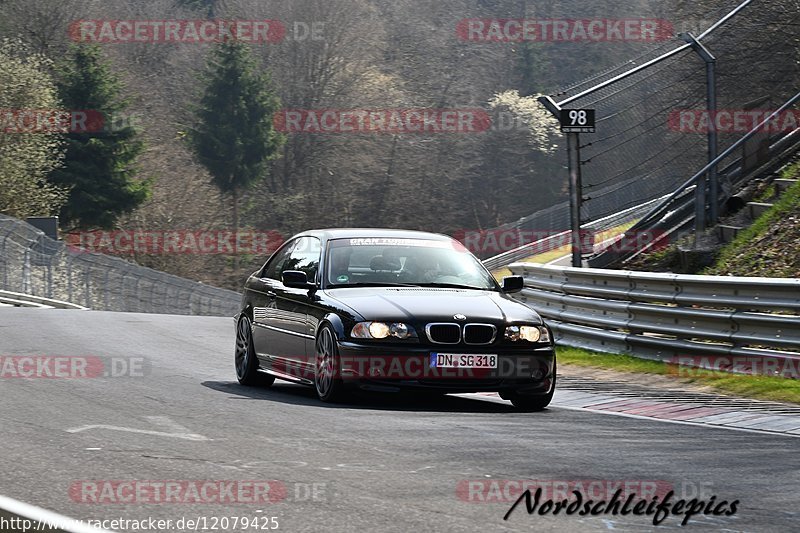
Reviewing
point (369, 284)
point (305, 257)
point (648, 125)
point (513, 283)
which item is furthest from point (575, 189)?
point (369, 284)

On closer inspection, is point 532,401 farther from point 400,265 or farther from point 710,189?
point 710,189

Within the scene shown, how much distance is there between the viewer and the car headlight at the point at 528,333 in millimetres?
11039

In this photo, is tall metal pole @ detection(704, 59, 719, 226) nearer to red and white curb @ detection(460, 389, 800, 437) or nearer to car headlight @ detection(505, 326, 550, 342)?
red and white curb @ detection(460, 389, 800, 437)

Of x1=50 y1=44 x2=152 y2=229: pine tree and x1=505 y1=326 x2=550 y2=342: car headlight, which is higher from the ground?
x1=50 y1=44 x2=152 y2=229: pine tree

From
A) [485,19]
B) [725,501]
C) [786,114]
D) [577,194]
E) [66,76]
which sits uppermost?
[485,19]

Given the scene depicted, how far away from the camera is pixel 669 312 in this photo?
14.9 meters

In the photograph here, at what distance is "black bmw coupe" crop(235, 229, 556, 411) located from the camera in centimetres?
1081

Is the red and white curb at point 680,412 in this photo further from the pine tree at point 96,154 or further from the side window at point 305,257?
the pine tree at point 96,154

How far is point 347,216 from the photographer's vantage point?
8706 cm

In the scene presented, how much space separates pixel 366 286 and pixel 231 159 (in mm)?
69111

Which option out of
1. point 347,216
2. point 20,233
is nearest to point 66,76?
point 347,216

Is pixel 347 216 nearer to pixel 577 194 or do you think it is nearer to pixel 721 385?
pixel 577 194

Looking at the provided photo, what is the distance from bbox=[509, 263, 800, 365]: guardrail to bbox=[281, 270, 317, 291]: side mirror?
173 inches

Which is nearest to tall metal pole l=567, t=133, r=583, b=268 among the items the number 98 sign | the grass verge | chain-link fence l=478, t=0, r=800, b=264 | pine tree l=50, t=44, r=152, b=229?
chain-link fence l=478, t=0, r=800, b=264
